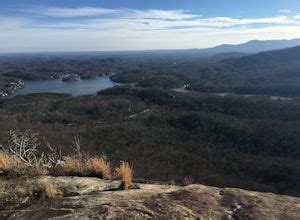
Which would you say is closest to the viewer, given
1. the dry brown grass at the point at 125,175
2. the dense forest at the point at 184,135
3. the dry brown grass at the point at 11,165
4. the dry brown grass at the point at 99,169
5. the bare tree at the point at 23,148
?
the dry brown grass at the point at 125,175

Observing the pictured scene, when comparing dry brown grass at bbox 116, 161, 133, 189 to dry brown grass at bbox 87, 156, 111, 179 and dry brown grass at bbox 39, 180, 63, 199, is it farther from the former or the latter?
dry brown grass at bbox 39, 180, 63, 199

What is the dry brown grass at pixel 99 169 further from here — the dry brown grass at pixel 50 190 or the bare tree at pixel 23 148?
the dry brown grass at pixel 50 190

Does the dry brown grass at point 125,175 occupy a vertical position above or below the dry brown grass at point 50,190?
below

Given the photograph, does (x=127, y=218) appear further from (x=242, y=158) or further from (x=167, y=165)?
(x=242, y=158)

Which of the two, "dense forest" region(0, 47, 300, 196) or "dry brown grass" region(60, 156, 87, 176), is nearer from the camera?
"dry brown grass" region(60, 156, 87, 176)

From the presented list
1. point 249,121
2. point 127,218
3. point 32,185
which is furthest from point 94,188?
point 249,121

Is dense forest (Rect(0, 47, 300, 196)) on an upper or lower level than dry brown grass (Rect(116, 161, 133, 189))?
lower

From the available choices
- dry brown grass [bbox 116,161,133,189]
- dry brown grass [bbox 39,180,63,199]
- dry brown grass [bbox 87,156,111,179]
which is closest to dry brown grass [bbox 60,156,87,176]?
dry brown grass [bbox 87,156,111,179]

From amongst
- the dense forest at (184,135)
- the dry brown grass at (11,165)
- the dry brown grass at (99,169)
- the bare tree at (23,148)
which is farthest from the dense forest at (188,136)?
the dry brown grass at (11,165)
